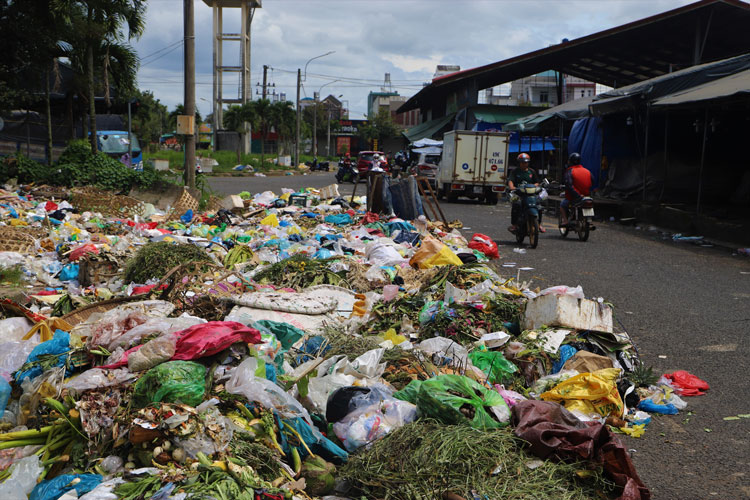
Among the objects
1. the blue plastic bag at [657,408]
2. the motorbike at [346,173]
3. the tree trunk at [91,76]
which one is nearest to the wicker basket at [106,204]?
the tree trunk at [91,76]

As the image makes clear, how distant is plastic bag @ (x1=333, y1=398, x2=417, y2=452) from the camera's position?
11.5 feet

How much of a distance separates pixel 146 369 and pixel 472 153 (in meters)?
18.4

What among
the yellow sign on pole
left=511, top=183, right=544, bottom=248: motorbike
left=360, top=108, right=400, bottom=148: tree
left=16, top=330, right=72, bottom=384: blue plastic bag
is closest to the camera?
left=16, top=330, right=72, bottom=384: blue plastic bag

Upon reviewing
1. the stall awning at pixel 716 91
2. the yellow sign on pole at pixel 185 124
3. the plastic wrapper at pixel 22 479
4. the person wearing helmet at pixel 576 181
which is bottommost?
the plastic wrapper at pixel 22 479

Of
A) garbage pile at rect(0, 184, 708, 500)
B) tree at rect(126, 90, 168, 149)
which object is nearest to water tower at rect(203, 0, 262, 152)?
tree at rect(126, 90, 168, 149)

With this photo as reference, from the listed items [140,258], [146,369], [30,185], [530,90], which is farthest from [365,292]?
[530,90]

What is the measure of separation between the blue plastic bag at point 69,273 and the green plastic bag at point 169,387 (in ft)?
17.6

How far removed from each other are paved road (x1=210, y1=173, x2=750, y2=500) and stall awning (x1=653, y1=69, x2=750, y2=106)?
2683 millimetres

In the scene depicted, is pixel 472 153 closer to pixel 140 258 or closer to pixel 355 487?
pixel 140 258

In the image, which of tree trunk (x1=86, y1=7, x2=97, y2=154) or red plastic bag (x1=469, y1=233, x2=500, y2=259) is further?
tree trunk (x1=86, y1=7, x2=97, y2=154)

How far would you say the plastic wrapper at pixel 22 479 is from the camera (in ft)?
9.57

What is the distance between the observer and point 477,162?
21.3m

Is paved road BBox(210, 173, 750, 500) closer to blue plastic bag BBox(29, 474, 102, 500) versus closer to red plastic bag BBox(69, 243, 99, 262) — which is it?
blue plastic bag BBox(29, 474, 102, 500)

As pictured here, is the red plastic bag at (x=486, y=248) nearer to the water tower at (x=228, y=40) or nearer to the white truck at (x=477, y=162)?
the white truck at (x=477, y=162)
